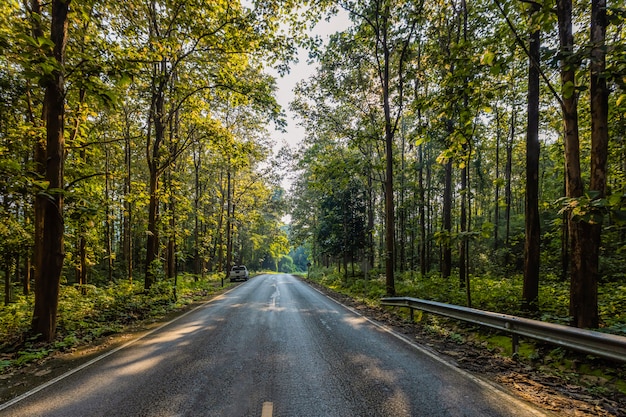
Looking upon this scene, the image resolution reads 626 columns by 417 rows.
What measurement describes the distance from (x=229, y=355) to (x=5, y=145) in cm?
949

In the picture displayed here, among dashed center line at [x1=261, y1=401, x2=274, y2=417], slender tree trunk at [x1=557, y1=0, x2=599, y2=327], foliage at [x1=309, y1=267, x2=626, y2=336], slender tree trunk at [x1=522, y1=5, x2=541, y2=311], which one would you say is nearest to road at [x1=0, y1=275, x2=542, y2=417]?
dashed center line at [x1=261, y1=401, x2=274, y2=417]

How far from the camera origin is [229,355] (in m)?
5.74

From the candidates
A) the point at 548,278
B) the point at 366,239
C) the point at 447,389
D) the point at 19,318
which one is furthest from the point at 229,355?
the point at 366,239

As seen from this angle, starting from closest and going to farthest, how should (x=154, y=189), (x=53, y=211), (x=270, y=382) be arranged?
1. (x=270, y=382)
2. (x=53, y=211)
3. (x=154, y=189)

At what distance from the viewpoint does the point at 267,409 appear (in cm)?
355

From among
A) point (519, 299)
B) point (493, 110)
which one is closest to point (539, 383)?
point (519, 299)

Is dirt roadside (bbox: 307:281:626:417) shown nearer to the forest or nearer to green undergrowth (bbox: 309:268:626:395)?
green undergrowth (bbox: 309:268:626:395)

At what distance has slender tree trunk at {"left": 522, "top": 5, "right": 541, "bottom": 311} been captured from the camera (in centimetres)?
790

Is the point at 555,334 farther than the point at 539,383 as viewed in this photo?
Yes

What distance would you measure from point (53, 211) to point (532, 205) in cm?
1191

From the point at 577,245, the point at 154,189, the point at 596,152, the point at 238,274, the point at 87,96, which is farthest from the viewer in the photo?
the point at 238,274

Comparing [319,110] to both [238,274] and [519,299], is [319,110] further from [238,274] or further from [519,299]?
[238,274]

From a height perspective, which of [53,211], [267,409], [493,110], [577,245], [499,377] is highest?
[493,110]

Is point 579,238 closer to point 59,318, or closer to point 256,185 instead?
point 59,318
